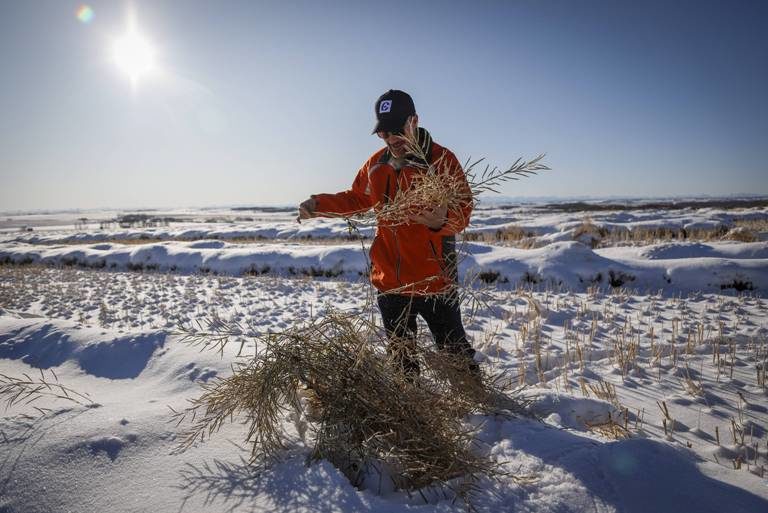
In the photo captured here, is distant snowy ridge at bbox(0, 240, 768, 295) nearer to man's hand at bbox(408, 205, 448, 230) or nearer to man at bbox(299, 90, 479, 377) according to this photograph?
man at bbox(299, 90, 479, 377)

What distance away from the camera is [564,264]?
7.03 m

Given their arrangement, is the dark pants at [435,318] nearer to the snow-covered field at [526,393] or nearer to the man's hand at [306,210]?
the snow-covered field at [526,393]

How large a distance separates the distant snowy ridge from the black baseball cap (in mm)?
1998

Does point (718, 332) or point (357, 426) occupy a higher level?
point (357, 426)

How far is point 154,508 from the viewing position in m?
1.18

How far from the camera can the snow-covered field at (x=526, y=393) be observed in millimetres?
1211

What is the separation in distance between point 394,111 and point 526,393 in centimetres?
→ 207

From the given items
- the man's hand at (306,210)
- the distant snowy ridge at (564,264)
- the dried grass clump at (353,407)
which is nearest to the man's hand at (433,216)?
the dried grass clump at (353,407)

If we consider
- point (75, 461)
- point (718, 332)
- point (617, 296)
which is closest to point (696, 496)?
point (75, 461)

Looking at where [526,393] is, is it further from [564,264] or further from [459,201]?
[564,264]

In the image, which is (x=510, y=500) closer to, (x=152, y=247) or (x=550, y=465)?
(x=550, y=465)

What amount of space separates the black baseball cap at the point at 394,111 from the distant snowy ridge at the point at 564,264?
1998 mm

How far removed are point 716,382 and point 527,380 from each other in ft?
4.64

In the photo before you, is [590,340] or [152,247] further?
[152,247]
